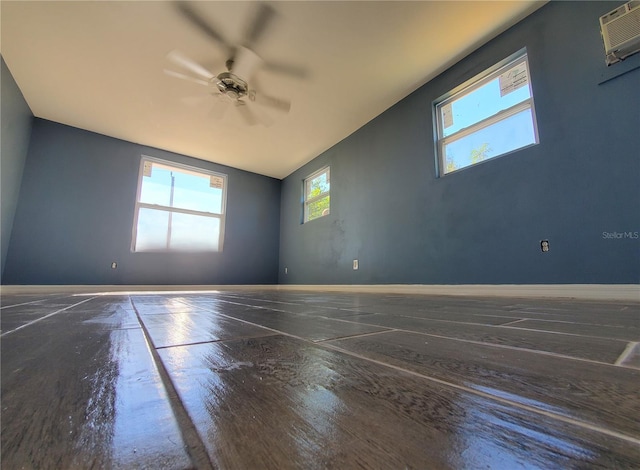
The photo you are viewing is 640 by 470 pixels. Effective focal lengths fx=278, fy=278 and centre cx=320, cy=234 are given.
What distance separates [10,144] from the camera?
3432 mm

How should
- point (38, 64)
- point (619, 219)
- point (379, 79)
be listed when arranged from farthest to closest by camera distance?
point (379, 79), point (38, 64), point (619, 219)

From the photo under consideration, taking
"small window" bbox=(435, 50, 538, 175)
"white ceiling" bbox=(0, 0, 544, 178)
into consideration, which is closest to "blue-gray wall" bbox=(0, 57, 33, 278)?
"white ceiling" bbox=(0, 0, 544, 178)

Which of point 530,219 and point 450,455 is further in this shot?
point 530,219

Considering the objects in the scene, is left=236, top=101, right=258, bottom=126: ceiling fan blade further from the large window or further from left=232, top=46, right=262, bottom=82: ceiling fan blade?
the large window

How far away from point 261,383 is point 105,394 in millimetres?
168

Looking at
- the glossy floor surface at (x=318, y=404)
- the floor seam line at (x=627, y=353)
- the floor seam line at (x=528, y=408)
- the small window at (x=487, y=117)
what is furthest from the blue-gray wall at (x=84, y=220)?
the floor seam line at (x=627, y=353)

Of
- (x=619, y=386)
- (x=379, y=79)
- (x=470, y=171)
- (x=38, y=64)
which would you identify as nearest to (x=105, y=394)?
(x=619, y=386)

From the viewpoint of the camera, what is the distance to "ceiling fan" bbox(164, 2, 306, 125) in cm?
259

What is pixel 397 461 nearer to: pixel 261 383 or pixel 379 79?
pixel 261 383

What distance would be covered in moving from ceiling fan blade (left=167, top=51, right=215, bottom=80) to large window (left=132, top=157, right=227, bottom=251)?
261 cm

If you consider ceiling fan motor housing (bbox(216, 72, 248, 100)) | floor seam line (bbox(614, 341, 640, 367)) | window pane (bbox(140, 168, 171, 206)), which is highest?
ceiling fan motor housing (bbox(216, 72, 248, 100))

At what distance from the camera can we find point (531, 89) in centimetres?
255

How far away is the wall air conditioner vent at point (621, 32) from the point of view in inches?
77.9

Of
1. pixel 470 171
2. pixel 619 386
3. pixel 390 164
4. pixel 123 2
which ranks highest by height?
pixel 123 2
